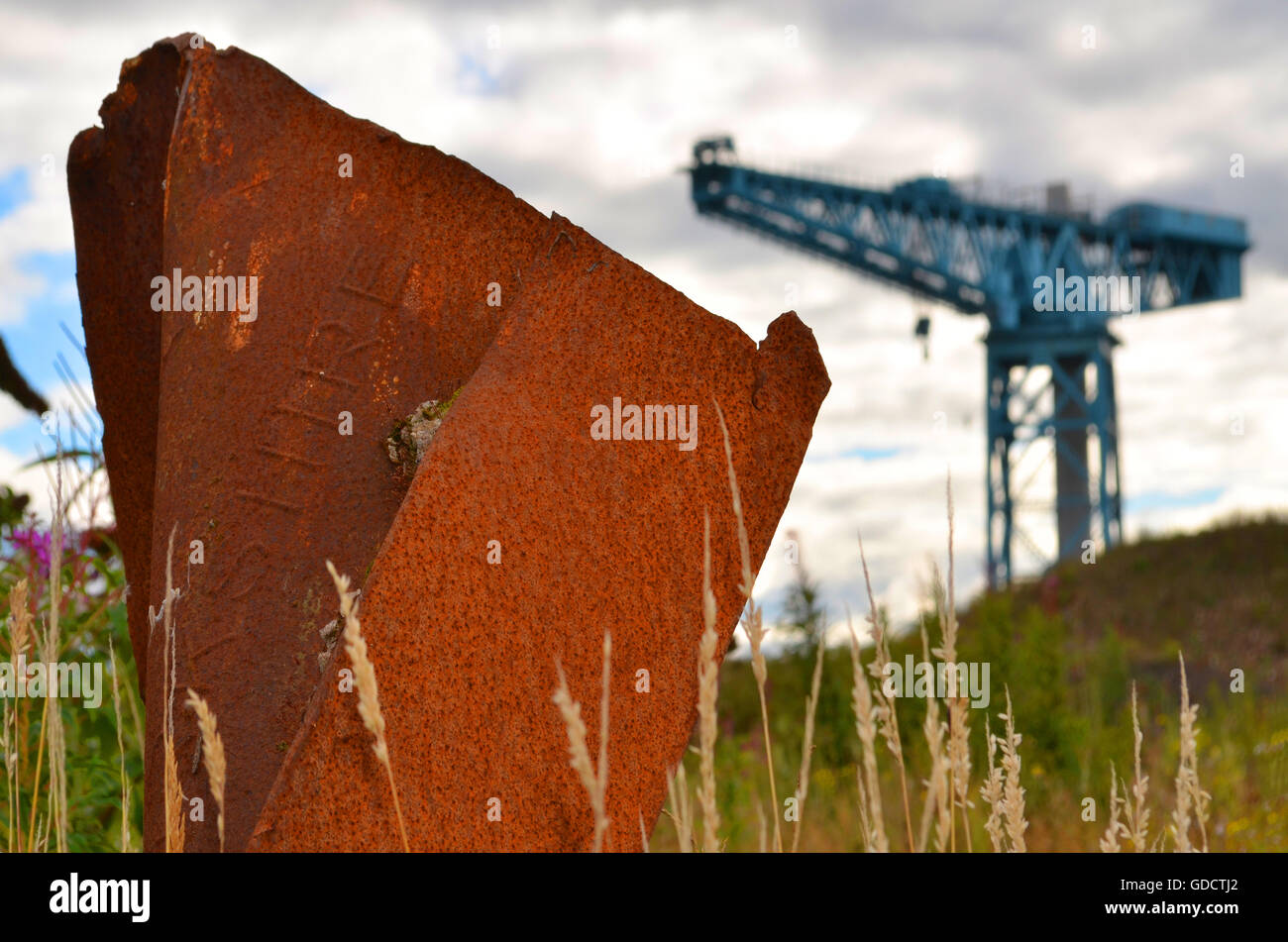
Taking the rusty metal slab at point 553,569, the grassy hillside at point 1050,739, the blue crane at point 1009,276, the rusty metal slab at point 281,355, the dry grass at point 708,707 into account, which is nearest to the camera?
the dry grass at point 708,707

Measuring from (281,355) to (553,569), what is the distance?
0.73 m

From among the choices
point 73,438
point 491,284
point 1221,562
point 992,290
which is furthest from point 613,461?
point 992,290

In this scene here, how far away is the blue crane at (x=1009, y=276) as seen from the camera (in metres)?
25.6

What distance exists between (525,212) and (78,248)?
4.09 feet

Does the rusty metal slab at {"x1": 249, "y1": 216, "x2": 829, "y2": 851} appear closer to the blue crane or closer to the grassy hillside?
the grassy hillside

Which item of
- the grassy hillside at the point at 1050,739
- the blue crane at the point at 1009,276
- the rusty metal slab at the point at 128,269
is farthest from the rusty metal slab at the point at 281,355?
the blue crane at the point at 1009,276

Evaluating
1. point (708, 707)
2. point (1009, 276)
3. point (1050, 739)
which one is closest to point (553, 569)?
point (708, 707)

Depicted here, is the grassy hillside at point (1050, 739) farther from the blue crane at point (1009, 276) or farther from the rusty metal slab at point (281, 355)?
the blue crane at point (1009, 276)

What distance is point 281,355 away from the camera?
227 cm

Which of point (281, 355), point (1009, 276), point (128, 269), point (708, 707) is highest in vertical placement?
point (1009, 276)

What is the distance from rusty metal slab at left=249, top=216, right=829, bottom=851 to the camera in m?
1.81

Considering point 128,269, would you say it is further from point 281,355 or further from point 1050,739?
point 1050,739

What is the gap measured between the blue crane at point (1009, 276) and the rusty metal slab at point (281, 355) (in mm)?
23584

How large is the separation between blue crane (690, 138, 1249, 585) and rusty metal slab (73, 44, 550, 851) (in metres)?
23.6
